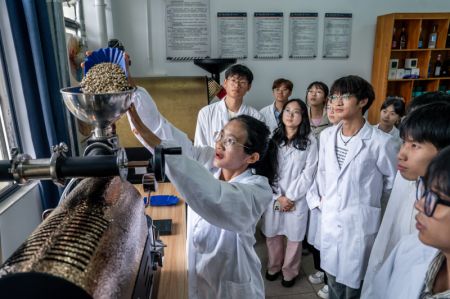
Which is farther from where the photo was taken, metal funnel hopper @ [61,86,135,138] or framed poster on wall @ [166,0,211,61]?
framed poster on wall @ [166,0,211,61]

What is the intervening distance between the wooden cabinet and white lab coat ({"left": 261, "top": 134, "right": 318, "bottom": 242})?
1995mm

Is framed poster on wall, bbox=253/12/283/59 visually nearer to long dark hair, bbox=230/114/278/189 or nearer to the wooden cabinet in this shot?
the wooden cabinet

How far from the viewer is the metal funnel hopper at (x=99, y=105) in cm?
68

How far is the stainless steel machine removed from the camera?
0.40 metres

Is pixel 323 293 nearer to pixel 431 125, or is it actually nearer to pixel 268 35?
pixel 431 125

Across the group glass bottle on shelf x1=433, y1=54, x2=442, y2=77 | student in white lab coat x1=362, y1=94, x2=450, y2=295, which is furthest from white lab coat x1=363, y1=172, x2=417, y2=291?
glass bottle on shelf x1=433, y1=54, x2=442, y2=77

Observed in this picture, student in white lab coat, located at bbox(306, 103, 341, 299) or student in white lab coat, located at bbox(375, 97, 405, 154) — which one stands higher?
student in white lab coat, located at bbox(375, 97, 405, 154)

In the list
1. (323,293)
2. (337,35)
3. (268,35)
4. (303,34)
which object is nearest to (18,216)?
(323,293)

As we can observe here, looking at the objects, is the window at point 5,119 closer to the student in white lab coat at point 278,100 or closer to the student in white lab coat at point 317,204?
the student in white lab coat at point 317,204

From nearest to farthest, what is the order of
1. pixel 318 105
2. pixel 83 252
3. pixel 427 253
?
pixel 83 252
pixel 427 253
pixel 318 105

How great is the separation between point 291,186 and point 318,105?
887 millimetres

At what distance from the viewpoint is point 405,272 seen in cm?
96

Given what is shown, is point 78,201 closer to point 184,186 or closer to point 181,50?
point 184,186

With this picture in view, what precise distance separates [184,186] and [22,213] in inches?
42.3
